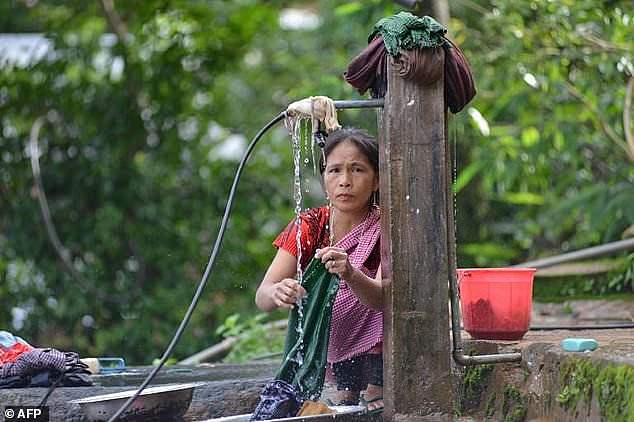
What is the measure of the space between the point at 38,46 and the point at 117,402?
698 cm

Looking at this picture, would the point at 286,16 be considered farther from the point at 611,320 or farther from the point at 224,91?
the point at 611,320

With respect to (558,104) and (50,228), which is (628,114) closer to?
(558,104)

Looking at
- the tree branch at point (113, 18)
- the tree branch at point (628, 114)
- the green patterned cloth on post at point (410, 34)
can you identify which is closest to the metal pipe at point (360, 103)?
the green patterned cloth on post at point (410, 34)

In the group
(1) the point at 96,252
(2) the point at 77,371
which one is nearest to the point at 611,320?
(2) the point at 77,371

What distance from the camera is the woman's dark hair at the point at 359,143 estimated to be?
4.20 meters

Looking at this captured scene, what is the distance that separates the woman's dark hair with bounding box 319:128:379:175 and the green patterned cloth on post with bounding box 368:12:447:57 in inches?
17.0

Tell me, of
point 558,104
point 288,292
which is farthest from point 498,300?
point 558,104

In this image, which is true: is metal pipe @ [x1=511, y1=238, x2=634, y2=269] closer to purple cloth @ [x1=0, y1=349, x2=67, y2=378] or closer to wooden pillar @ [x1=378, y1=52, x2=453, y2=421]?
wooden pillar @ [x1=378, y1=52, x2=453, y2=421]

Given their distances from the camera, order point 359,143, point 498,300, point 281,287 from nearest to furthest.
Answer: point 281,287
point 359,143
point 498,300

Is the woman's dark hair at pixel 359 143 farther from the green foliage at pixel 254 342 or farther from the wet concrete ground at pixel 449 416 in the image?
the green foliage at pixel 254 342

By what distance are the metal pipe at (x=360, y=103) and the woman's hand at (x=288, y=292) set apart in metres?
0.64

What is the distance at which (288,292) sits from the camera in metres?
3.94

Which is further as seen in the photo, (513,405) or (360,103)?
(513,405)

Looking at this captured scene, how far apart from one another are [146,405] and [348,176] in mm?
1139
